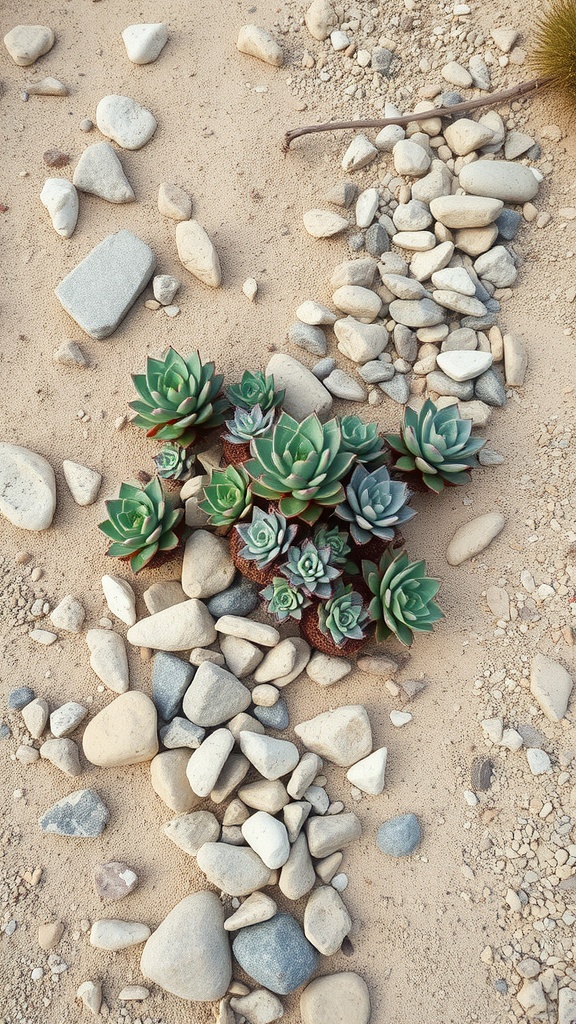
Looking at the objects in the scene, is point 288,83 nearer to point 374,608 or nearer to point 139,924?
point 374,608

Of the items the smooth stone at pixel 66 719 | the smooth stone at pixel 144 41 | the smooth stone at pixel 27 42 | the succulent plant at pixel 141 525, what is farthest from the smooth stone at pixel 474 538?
the smooth stone at pixel 27 42

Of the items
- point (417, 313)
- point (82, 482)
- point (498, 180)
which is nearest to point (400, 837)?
point (82, 482)

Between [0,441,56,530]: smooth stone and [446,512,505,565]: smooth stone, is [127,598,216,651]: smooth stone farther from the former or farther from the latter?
[446,512,505,565]: smooth stone

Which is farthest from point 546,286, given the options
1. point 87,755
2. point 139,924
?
point 139,924

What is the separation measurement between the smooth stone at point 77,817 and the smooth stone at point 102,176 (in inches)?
99.4

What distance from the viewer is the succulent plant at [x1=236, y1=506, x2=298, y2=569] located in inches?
94.8

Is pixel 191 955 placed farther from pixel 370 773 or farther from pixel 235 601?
pixel 235 601

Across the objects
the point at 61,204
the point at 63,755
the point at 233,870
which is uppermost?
the point at 61,204

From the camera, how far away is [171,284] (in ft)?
10.0

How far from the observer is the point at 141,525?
255 cm

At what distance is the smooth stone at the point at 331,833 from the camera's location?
2346 millimetres

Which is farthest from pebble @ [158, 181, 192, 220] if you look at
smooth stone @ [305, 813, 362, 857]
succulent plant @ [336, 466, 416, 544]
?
smooth stone @ [305, 813, 362, 857]

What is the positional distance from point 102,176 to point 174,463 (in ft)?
4.79

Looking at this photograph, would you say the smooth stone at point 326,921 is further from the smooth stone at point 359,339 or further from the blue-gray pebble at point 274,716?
the smooth stone at point 359,339
